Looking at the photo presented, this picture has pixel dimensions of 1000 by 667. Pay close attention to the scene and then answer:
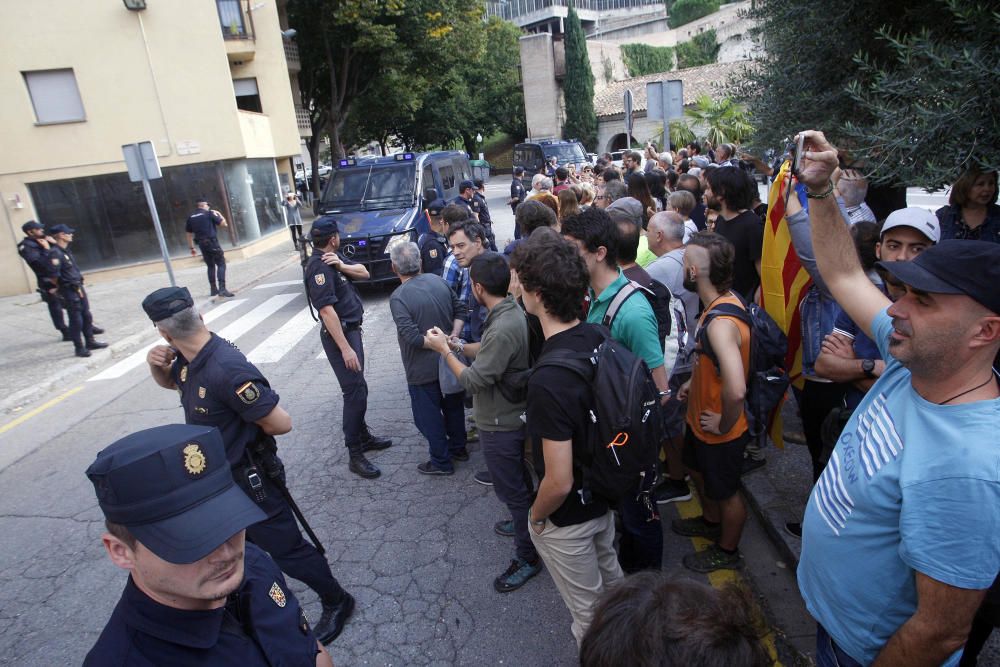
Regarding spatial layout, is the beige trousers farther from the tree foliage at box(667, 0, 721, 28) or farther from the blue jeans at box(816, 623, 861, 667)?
the tree foliage at box(667, 0, 721, 28)

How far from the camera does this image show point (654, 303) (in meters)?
3.39

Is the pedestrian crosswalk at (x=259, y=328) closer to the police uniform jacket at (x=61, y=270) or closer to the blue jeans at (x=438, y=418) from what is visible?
the police uniform jacket at (x=61, y=270)

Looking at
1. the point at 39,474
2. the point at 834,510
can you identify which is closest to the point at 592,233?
the point at 834,510

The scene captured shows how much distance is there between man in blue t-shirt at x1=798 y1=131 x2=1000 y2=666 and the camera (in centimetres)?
142

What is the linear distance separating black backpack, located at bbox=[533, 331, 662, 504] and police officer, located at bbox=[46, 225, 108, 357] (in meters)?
8.99

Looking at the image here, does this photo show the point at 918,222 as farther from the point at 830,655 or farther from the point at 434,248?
the point at 434,248

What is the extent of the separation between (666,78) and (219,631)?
43.0 meters

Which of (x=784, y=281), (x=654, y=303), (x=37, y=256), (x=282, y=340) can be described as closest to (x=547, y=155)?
(x=282, y=340)

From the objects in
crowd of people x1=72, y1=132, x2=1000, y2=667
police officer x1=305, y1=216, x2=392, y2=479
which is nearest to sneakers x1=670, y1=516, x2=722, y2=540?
crowd of people x1=72, y1=132, x2=1000, y2=667

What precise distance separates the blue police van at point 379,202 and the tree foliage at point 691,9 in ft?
257

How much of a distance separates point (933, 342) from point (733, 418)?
4.87 feet

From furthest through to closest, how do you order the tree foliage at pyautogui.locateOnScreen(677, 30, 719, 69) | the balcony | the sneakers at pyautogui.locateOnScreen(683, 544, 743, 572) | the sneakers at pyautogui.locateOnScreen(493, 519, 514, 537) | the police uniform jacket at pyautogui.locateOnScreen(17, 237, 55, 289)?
the tree foliage at pyautogui.locateOnScreen(677, 30, 719, 69) → the balcony → the police uniform jacket at pyautogui.locateOnScreen(17, 237, 55, 289) → the sneakers at pyautogui.locateOnScreen(493, 519, 514, 537) → the sneakers at pyautogui.locateOnScreen(683, 544, 743, 572)

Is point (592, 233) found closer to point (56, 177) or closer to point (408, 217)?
point (408, 217)

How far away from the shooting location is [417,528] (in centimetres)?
403
